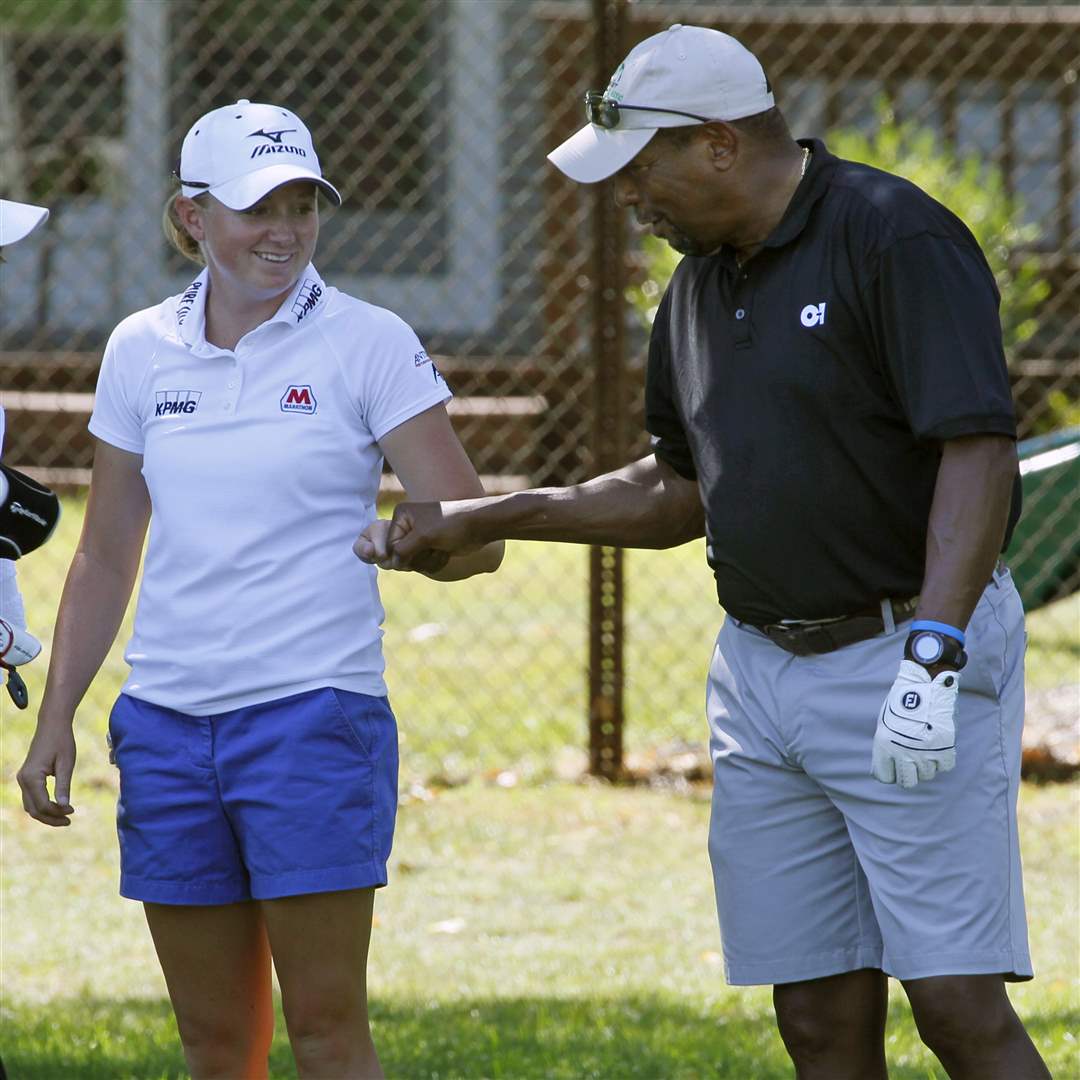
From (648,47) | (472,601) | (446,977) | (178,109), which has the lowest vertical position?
(472,601)

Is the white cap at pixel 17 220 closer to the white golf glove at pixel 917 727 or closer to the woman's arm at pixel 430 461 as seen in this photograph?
the woman's arm at pixel 430 461

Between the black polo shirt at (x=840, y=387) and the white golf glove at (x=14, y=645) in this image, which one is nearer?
the black polo shirt at (x=840, y=387)

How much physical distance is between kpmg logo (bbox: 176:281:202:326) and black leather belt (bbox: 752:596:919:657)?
3.94 feet

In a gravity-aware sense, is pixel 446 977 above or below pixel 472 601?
above

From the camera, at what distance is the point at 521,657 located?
29.2ft

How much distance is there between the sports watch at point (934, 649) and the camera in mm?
2824

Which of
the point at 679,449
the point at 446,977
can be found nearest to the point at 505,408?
the point at 446,977

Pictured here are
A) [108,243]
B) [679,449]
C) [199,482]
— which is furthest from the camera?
[108,243]

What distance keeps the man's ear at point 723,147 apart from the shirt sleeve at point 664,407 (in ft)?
1.13

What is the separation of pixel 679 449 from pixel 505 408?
355 inches

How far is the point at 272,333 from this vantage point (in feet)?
10.3

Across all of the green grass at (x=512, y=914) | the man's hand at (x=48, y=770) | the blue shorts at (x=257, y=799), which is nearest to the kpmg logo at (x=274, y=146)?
the blue shorts at (x=257, y=799)

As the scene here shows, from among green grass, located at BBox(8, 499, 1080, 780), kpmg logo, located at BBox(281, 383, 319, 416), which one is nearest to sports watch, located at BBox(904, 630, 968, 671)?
kpmg logo, located at BBox(281, 383, 319, 416)

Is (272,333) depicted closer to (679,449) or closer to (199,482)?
(199,482)
